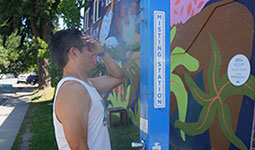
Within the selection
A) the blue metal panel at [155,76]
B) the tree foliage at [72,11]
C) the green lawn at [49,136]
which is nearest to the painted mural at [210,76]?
the green lawn at [49,136]

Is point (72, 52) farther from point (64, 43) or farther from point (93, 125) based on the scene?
point (93, 125)

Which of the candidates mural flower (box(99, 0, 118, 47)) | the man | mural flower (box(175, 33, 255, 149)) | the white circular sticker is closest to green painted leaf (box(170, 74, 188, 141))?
mural flower (box(175, 33, 255, 149))

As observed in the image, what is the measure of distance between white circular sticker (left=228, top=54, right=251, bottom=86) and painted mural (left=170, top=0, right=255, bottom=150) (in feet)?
0.18

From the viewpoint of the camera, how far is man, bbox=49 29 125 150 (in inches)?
45.7

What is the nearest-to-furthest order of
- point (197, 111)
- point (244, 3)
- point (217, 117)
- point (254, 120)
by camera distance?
point (254, 120), point (244, 3), point (217, 117), point (197, 111)

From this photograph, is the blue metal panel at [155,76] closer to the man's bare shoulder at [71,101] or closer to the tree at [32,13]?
the man's bare shoulder at [71,101]

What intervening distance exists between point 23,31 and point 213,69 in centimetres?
1858

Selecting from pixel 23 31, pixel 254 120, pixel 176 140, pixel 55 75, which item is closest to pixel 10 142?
pixel 55 75

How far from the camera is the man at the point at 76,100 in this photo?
1160 millimetres

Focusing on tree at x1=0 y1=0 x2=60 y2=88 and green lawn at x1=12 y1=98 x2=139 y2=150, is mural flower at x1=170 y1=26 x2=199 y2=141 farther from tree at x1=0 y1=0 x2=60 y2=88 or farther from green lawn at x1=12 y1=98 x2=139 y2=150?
tree at x1=0 y1=0 x2=60 y2=88

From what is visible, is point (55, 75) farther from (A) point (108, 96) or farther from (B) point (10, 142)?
(A) point (108, 96)

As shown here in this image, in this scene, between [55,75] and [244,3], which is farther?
[55,75]

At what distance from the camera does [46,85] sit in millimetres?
16453

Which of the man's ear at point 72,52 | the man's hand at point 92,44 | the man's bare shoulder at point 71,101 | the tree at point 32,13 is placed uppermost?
the tree at point 32,13
